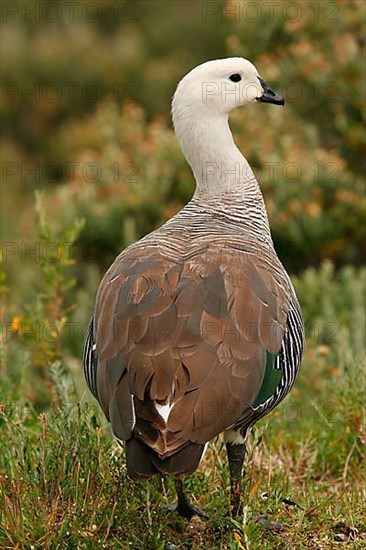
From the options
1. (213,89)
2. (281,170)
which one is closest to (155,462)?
(213,89)

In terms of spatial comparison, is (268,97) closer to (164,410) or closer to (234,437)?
(234,437)

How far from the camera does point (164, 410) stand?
421 centimetres

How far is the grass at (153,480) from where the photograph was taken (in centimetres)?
454

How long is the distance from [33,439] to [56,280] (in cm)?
136

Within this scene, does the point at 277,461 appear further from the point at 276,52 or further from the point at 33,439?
the point at 276,52

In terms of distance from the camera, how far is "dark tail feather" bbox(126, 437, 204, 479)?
4125 millimetres

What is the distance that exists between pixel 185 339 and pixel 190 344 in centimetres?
3

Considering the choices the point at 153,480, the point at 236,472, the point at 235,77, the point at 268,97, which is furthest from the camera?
the point at 268,97

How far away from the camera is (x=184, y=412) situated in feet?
13.8

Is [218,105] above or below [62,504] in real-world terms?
above

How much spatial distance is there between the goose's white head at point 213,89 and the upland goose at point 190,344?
770 mm

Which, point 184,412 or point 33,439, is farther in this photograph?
point 33,439

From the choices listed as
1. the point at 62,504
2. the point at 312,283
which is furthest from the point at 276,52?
the point at 62,504

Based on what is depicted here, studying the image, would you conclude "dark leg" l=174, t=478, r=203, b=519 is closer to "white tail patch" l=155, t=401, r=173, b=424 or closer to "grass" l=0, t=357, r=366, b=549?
"grass" l=0, t=357, r=366, b=549
